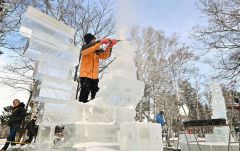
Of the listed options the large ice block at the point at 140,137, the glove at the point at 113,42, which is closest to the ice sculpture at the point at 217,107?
the glove at the point at 113,42

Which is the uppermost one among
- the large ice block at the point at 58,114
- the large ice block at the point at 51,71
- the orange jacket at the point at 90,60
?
the orange jacket at the point at 90,60

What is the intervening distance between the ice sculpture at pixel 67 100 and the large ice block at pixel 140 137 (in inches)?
0.6

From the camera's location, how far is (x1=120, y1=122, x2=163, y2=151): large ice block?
311 cm

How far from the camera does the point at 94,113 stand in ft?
13.9

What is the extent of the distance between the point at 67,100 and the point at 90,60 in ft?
3.85

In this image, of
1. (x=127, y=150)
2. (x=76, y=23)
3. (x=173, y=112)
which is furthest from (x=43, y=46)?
(x=173, y=112)

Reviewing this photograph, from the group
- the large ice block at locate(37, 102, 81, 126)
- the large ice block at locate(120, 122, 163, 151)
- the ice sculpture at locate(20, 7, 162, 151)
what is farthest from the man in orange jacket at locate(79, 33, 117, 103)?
the large ice block at locate(120, 122, 163, 151)

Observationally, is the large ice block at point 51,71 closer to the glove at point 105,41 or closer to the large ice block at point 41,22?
the large ice block at point 41,22

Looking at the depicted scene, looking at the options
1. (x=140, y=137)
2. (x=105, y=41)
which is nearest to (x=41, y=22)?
(x=105, y=41)

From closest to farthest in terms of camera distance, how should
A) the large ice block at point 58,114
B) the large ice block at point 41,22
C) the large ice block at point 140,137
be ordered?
the large ice block at point 140,137
the large ice block at point 41,22
the large ice block at point 58,114

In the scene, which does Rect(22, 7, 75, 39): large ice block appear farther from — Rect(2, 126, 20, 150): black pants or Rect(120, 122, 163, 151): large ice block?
Rect(2, 126, 20, 150): black pants

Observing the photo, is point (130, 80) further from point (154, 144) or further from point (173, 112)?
point (173, 112)

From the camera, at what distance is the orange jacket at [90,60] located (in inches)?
187

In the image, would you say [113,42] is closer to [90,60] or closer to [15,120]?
[90,60]
